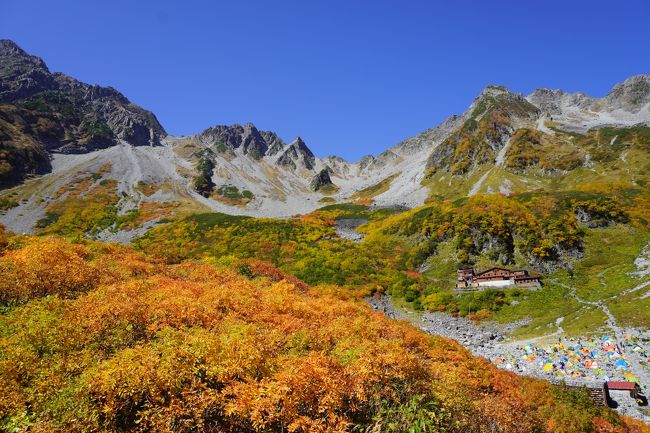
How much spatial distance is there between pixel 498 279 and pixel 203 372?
169ft

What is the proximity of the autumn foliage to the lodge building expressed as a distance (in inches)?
1250

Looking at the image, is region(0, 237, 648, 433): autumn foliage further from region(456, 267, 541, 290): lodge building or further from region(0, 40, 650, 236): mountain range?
region(0, 40, 650, 236): mountain range

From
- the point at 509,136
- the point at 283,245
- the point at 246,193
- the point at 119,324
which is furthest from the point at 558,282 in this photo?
the point at 246,193

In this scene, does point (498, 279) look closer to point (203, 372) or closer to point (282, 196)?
point (203, 372)

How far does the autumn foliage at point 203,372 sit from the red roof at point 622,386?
5.54 m

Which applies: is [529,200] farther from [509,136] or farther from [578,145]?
[509,136]

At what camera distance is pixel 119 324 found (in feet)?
48.4

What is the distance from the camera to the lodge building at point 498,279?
170ft

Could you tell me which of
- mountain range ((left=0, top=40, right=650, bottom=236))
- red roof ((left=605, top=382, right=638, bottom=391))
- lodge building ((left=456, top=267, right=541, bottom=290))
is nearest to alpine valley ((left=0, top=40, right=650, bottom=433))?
red roof ((left=605, top=382, right=638, bottom=391))

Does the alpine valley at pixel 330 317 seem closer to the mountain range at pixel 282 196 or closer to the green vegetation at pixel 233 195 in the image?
the mountain range at pixel 282 196

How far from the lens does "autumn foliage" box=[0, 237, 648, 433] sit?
10.0 m

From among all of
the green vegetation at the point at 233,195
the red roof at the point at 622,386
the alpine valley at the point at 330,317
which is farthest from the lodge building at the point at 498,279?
the green vegetation at the point at 233,195

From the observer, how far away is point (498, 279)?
54.1 meters

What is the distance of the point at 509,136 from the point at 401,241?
122m
